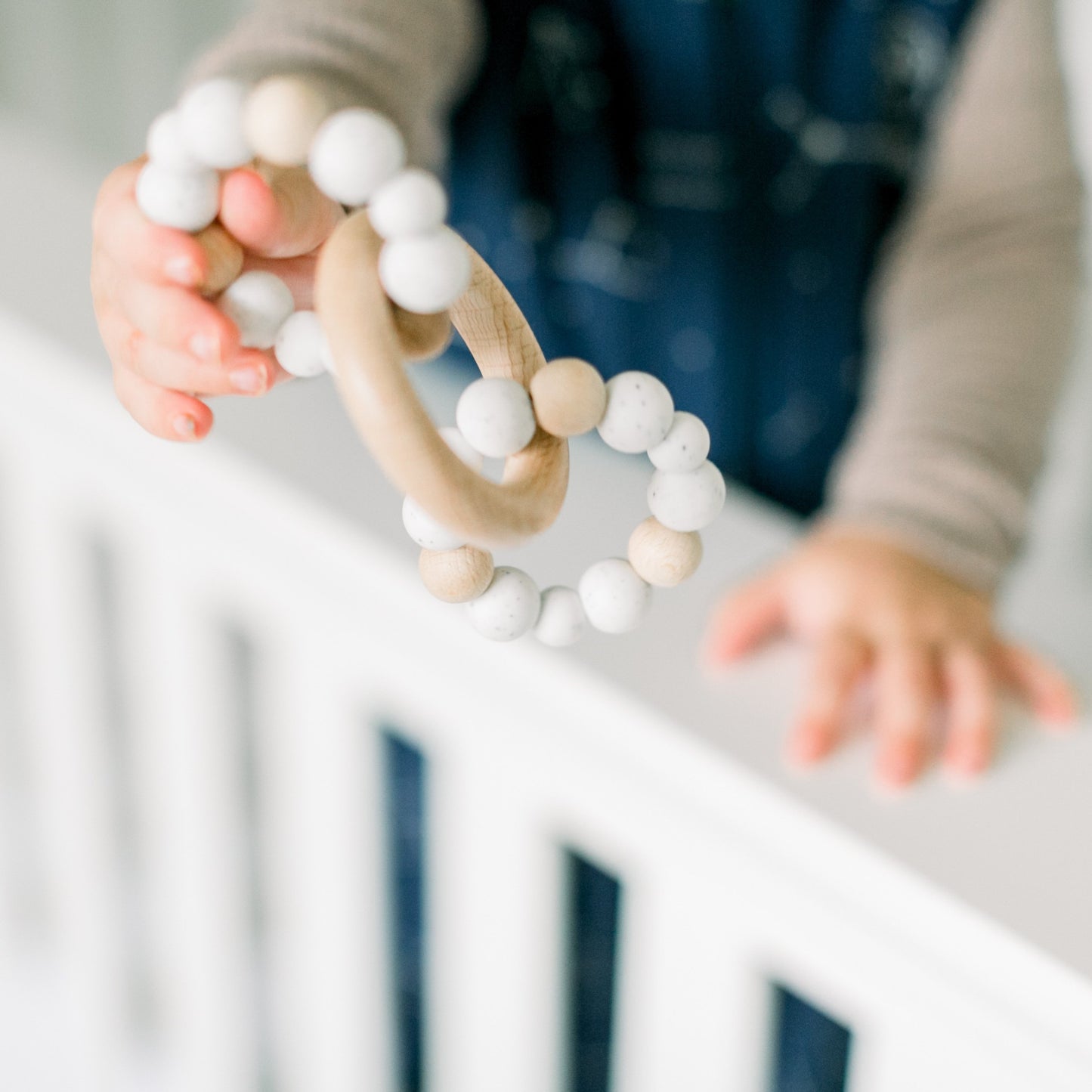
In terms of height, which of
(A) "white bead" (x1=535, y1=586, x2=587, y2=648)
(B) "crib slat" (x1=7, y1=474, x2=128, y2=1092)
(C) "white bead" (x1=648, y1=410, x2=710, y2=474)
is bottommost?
(B) "crib slat" (x1=7, y1=474, x2=128, y2=1092)

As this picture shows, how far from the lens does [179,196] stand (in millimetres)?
139

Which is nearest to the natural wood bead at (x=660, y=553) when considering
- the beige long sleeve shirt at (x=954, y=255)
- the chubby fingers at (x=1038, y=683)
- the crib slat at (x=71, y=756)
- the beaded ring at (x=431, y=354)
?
the beaded ring at (x=431, y=354)

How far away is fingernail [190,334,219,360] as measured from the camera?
0.14 meters

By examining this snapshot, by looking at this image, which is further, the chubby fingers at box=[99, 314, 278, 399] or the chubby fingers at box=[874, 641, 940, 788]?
the chubby fingers at box=[874, 641, 940, 788]

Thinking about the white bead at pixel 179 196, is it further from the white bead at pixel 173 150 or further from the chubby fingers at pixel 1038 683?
the chubby fingers at pixel 1038 683

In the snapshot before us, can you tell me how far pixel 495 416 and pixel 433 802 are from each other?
12.8 inches

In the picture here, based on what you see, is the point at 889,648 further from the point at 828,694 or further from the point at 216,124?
the point at 216,124

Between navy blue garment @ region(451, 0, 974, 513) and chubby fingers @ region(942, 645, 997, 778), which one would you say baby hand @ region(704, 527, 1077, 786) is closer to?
chubby fingers @ region(942, 645, 997, 778)

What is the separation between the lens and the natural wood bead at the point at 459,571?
0.15m

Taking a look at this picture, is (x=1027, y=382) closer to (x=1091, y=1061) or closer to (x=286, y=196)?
(x=1091, y=1061)

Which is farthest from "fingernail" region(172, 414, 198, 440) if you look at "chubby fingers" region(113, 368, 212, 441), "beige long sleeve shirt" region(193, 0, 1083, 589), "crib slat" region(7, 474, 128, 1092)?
"crib slat" region(7, 474, 128, 1092)

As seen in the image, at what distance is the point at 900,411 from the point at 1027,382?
0.06 meters

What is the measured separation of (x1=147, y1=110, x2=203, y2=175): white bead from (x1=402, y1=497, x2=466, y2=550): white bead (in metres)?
0.05

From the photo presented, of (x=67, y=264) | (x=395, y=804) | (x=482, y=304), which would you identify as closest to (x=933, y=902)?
(x=482, y=304)
